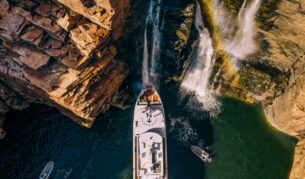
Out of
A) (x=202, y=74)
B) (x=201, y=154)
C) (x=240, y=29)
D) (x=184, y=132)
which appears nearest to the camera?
(x=240, y=29)

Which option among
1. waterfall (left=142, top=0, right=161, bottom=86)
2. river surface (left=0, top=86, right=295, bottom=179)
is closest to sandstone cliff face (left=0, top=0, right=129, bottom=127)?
river surface (left=0, top=86, right=295, bottom=179)

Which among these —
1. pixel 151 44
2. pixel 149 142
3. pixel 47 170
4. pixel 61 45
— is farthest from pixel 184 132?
pixel 61 45

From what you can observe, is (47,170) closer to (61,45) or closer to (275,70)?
(61,45)

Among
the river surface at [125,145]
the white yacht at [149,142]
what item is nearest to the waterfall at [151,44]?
the river surface at [125,145]

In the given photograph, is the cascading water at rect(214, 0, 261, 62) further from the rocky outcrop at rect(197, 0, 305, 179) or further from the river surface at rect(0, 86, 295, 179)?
the river surface at rect(0, 86, 295, 179)

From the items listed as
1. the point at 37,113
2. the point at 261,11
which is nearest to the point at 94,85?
the point at 37,113

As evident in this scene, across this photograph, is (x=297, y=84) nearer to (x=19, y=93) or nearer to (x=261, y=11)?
(x=261, y=11)

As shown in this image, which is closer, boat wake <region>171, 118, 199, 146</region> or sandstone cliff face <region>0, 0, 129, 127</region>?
sandstone cliff face <region>0, 0, 129, 127</region>

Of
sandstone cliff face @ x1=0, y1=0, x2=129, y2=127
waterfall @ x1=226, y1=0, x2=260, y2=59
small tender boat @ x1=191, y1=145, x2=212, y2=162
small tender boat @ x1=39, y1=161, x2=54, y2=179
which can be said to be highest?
waterfall @ x1=226, y1=0, x2=260, y2=59
